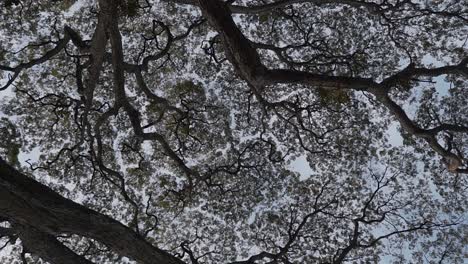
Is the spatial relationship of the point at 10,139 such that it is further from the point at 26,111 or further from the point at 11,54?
the point at 11,54

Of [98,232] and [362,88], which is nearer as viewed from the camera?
[98,232]

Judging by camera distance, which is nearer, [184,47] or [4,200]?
[4,200]

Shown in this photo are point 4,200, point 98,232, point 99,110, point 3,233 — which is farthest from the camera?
point 99,110

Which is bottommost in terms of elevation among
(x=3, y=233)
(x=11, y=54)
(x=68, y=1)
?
(x=3, y=233)

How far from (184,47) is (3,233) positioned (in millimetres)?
7688

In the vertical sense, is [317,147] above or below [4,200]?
above

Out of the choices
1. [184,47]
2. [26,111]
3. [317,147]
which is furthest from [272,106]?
[26,111]

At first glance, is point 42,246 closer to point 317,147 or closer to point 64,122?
point 64,122

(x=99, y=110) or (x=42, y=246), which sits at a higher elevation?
(x=99, y=110)

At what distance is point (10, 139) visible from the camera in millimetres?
12406

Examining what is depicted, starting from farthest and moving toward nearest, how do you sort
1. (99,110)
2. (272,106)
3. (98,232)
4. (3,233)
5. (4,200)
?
(99,110), (272,106), (3,233), (98,232), (4,200)

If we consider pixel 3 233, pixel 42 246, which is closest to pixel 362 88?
pixel 42 246

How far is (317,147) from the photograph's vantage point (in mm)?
13250

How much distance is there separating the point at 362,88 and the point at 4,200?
5.73 meters
